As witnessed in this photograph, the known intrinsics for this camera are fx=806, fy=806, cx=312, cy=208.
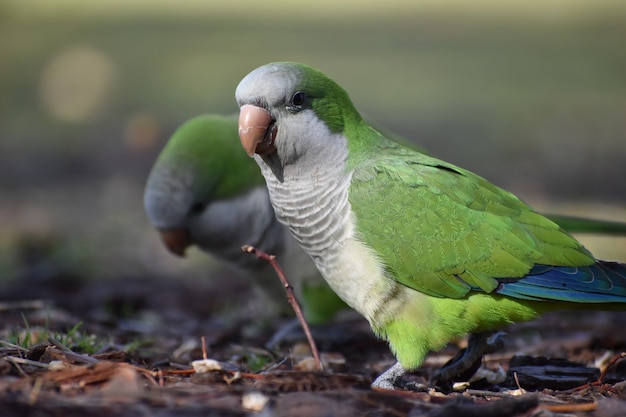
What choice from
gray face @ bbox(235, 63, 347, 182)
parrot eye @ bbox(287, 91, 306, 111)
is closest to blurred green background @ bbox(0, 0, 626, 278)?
gray face @ bbox(235, 63, 347, 182)

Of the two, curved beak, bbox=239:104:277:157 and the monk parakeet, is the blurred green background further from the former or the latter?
curved beak, bbox=239:104:277:157

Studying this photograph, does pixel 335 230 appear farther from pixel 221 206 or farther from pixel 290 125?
pixel 221 206

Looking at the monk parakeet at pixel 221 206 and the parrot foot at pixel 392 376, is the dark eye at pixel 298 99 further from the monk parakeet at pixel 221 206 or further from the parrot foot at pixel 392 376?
the monk parakeet at pixel 221 206

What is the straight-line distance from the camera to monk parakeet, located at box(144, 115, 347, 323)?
18.9 ft

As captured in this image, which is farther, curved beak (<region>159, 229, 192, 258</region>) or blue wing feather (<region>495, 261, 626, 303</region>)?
curved beak (<region>159, 229, 192, 258</region>)

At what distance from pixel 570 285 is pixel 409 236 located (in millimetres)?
814

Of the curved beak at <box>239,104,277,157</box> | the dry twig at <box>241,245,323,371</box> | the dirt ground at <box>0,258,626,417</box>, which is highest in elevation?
the curved beak at <box>239,104,277,157</box>

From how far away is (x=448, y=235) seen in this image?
13.1 feet

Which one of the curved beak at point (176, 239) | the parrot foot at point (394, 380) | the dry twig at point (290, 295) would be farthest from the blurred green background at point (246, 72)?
the dry twig at point (290, 295)

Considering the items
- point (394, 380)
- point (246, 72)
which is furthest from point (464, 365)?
point (246, 72)

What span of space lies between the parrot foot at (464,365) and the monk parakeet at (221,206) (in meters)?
1.62

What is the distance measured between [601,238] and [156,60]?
15062 mm

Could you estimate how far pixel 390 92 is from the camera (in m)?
17.7

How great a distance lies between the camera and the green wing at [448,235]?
13.1ft
